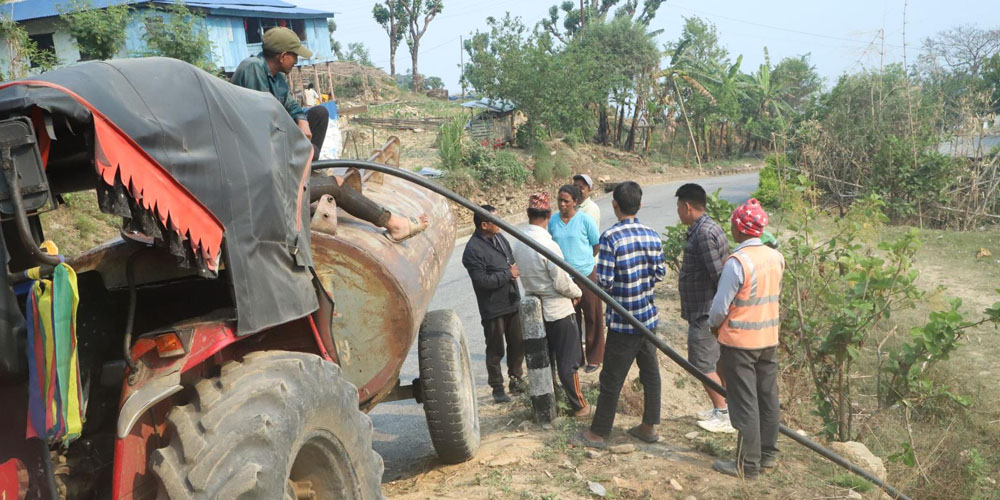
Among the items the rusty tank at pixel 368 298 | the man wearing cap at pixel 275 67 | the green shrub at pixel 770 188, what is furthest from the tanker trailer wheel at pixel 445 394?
the green shrub at pixel 770 188

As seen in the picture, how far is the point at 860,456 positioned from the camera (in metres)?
5.80

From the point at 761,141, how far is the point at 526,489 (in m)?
36.3

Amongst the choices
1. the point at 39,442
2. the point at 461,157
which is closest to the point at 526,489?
the point at 39,442

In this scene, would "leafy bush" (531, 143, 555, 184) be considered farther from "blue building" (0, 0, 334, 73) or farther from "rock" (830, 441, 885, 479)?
Answer: "rock" (830, 441, 885, 479)

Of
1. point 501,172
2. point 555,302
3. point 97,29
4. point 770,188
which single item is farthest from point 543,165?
point 555,302

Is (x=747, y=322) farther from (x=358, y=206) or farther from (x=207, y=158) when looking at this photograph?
(x=207, y=158)

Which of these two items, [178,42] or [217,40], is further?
[217,40]

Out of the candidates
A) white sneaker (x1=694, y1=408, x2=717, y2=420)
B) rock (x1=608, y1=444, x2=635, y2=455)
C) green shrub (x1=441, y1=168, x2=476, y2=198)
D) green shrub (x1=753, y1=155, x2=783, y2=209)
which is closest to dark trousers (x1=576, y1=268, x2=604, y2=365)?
white sneaker (x1=694, y1=408, x2=717, y2=420)

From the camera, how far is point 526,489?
5.05 meters

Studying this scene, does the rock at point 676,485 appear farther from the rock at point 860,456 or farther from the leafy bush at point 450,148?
the leafy bush at point 450,148

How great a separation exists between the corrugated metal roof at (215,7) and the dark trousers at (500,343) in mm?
15761

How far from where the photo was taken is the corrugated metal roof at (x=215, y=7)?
2468 centimetres

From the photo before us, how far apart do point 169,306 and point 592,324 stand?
4781mm

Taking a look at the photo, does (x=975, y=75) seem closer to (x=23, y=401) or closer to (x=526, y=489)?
(x=526, y=489)
